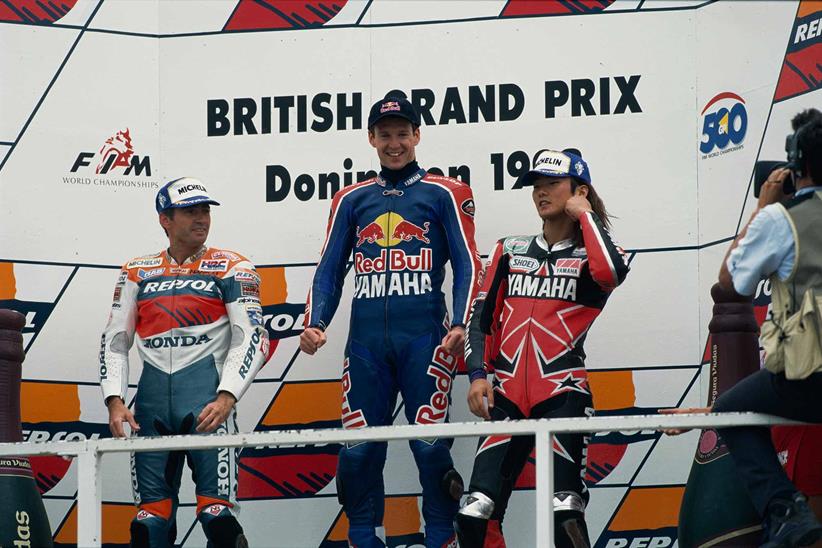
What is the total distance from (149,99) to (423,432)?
9.31 feet

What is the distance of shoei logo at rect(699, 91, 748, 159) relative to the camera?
5.64m

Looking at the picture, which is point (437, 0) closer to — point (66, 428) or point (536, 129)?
point (536, 129)

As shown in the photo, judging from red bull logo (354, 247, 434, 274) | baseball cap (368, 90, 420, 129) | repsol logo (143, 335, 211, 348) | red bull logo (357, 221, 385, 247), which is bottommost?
repsol logo (143, 335, 211, 348)

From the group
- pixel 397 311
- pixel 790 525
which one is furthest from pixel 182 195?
pixel 790 525

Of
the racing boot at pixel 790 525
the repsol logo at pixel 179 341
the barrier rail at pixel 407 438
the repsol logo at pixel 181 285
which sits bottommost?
the racing boot at pixel 790 525

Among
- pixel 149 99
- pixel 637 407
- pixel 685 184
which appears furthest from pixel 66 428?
pixel 685 184

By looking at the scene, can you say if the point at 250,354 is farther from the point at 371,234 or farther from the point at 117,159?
the point at 117,159

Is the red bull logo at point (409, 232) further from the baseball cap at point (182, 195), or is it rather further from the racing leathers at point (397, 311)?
the baseball cap at point (182, 195)

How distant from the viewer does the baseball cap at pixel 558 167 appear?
189 inches

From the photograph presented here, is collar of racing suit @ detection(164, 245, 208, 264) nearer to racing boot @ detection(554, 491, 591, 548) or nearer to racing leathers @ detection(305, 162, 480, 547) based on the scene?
racing leathers @ detection(305, 162, 480, 547)

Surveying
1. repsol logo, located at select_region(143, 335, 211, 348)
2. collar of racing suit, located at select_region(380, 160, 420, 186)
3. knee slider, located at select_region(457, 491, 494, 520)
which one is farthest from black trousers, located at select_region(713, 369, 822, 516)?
repsol logo, located at select_region(143, 335, 211, 348)

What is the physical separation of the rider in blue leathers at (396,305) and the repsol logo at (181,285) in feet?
1.29

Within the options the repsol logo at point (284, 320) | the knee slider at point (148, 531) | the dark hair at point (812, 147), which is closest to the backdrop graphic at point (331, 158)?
the repsol logo at point (284, 320)

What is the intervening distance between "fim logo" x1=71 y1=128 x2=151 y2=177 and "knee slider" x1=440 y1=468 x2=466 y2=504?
2.08 m
